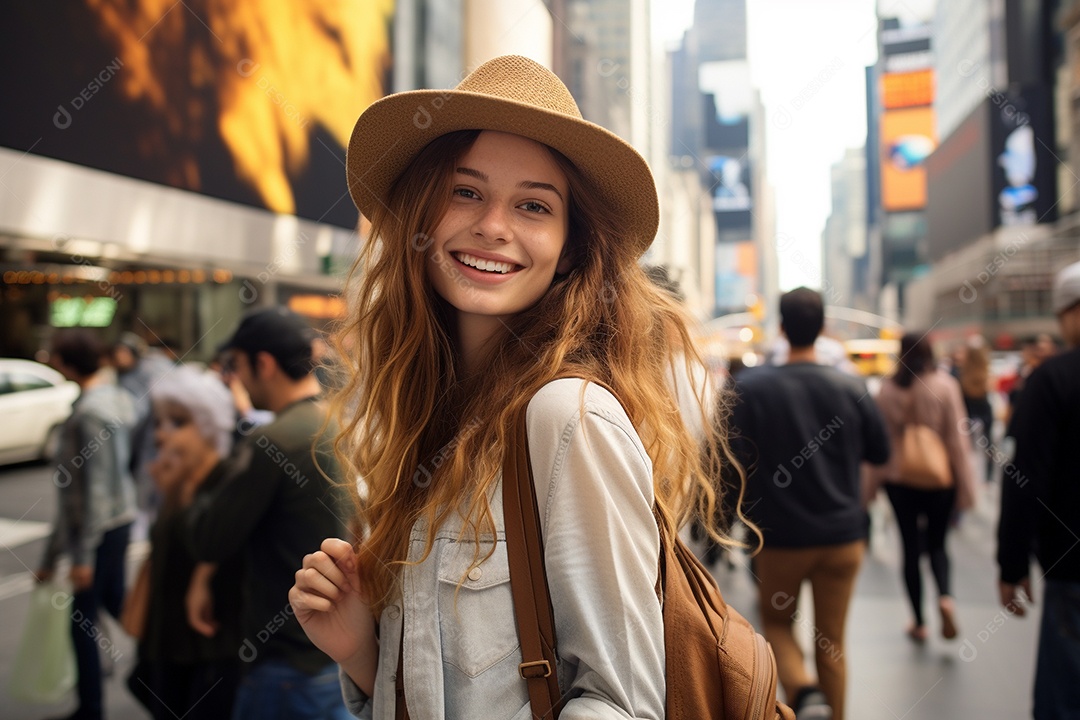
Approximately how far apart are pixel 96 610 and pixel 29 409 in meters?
7.63

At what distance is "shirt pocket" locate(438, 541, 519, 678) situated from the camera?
124cm

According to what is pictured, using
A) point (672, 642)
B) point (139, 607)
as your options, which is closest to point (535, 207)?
point (672, 642)

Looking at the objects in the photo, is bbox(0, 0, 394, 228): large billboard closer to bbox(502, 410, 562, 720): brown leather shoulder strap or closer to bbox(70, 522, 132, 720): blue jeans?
bbox(70, 522, 132, 720): blue jeans

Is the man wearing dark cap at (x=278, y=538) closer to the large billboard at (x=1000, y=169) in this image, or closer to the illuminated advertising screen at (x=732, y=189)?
the large billboard at (x=1000, y=169)

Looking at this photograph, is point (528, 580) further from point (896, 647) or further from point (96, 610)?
point (896, 647)

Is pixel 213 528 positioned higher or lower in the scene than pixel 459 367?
lower

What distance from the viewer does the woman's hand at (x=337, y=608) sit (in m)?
1.48

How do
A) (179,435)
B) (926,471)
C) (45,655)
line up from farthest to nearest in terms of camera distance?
(926,471)
(45,655)
(179,435)

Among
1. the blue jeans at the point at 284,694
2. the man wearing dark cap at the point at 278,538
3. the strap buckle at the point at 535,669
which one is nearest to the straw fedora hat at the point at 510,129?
the strap buckle at the point at 535,669

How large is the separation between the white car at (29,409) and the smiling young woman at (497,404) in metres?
9.82

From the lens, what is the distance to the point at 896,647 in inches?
211

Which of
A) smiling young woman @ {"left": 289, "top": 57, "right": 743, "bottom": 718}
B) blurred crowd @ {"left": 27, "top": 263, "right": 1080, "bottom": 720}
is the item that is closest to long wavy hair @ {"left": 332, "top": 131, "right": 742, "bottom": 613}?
smiling young woman @ {"left": 289, "top": 57, "right": 743, "bottom": 718}

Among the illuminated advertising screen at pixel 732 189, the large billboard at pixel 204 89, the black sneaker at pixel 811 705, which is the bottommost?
the black sneaker at pixel 811 705

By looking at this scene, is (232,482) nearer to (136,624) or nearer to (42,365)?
(136,624)
